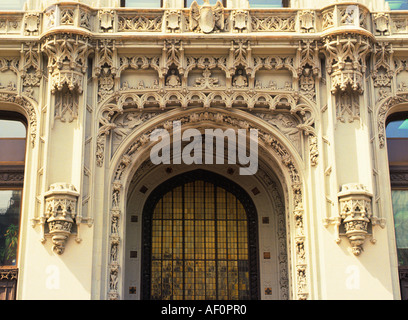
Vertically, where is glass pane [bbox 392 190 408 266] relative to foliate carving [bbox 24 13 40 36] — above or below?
below

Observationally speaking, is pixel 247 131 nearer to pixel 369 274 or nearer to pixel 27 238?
pixel 369 274

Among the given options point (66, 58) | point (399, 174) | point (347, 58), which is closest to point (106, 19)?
point (66, 58)

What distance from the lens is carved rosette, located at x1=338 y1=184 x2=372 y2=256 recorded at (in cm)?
2058

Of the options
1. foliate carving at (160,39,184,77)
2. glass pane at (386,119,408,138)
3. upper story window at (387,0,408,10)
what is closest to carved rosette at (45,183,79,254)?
foliate carving at (160,39,184,77)

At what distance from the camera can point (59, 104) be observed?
71.9ft

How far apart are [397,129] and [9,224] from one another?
11.8 m

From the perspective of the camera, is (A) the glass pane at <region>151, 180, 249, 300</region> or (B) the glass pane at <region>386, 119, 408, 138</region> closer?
(B) the glass pane at <region>386, 119, 408, 138</region>

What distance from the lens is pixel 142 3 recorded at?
23.9m

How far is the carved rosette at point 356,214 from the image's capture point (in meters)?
20.6

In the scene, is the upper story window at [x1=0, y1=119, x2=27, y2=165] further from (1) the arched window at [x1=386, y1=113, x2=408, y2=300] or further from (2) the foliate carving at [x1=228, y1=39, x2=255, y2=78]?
(1) the arched window at [x1=386, y1=113, x2=408, y2=300]

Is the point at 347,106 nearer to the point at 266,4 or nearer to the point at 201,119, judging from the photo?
the point at 201,119

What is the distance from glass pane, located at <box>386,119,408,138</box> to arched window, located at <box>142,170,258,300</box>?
5.01 m

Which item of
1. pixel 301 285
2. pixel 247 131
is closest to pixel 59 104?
pixel 247 131

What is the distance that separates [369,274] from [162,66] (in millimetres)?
8107
